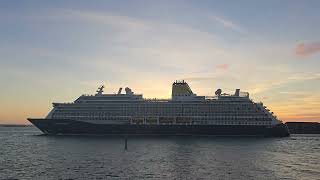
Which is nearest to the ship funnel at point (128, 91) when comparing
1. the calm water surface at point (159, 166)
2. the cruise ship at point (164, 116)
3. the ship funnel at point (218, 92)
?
the cruise ship at point (164, 116)

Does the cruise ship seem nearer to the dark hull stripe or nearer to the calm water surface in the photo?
the dark hull stripe

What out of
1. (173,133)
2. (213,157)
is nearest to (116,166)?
(213,157)

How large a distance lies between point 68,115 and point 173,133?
84.8 ft

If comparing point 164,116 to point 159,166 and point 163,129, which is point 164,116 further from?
point 159,166

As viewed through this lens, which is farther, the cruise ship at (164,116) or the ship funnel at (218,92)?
the ship funnel at (218,92)

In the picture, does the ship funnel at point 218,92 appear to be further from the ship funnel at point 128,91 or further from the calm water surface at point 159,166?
the calm water surface at point 159,166

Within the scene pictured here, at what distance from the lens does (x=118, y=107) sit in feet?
342

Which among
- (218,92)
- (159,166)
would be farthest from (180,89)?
(159,166)

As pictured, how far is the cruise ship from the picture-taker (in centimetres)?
9806

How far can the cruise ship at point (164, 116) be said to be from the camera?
98062 mm

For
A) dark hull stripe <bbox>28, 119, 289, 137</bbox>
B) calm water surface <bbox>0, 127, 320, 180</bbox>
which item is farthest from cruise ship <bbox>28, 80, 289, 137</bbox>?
calm water surface <bbox>0, 127, 320, 180</bbox>

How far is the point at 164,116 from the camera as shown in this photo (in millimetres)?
101750

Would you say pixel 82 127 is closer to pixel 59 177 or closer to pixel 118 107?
pixel 118 107

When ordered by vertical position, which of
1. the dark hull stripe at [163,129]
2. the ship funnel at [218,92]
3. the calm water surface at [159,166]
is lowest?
the calm water surface at [159,166]
